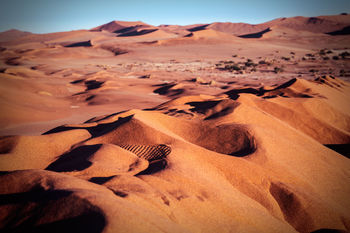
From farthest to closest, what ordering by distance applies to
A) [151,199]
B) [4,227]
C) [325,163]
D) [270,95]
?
[270,95] → [325,163] → [151,199] → [4,227]

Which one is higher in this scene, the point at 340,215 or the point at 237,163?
the point at 237,163

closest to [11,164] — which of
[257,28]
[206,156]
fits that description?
[206,156]

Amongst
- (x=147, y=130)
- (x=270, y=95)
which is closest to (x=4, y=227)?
(x=147, y=130)

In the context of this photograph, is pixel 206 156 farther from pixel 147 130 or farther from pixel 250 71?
pixel 250 71

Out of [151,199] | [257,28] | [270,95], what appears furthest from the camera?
[257,28]

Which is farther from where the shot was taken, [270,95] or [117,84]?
[117,84]

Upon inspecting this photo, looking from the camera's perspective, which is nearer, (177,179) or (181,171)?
(177,179)
